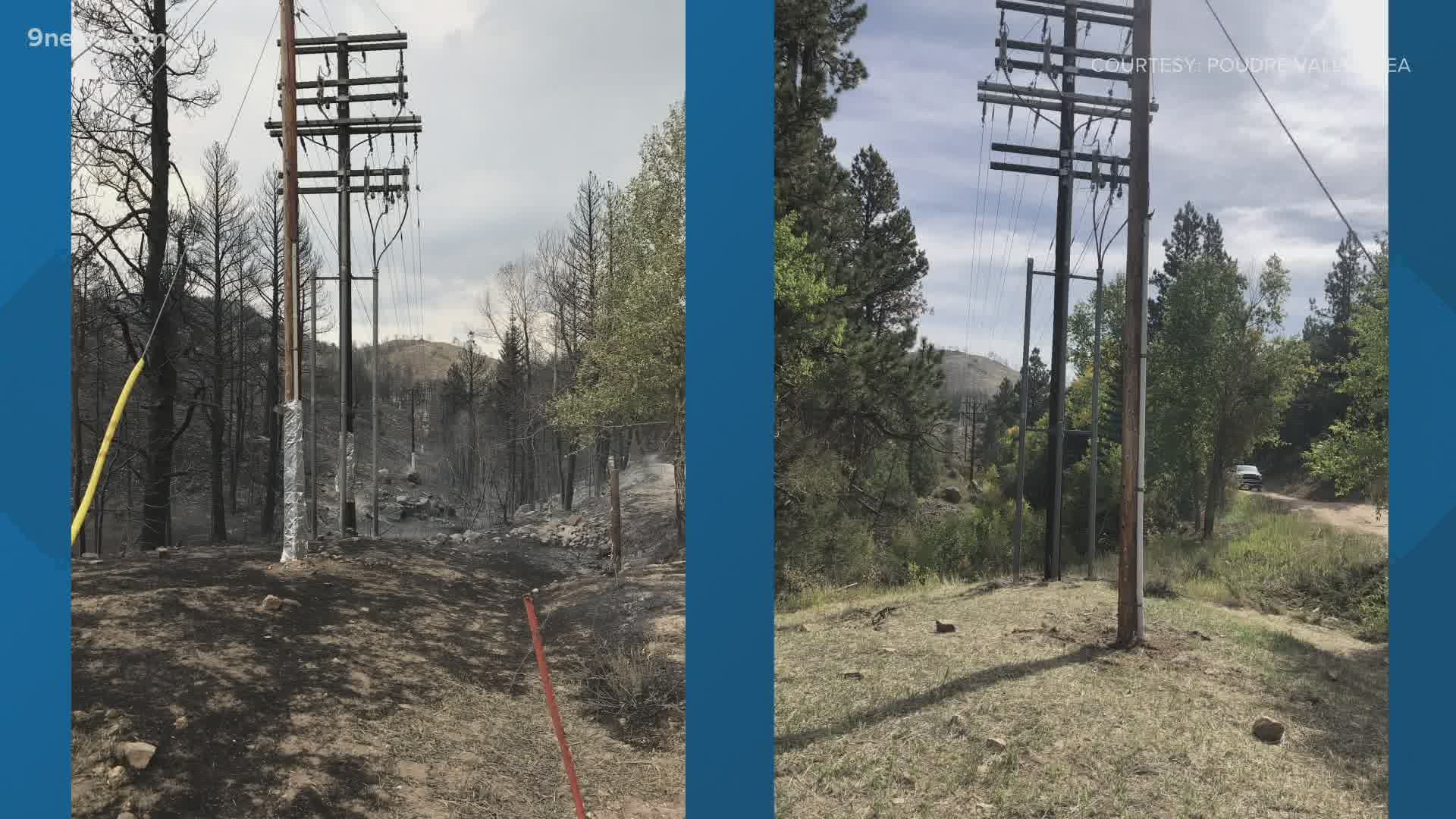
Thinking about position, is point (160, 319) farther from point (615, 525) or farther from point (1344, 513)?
point (1344, 513)

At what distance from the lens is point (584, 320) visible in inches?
220

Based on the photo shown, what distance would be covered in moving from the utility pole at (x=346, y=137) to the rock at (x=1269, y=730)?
630 centimetres

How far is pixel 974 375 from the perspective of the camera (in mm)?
40844

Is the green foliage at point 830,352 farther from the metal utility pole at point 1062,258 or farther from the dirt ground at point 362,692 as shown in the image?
the dirt ground at point 362,692

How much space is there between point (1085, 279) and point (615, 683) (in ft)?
27.2

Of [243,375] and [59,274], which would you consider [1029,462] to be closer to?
[243,375]

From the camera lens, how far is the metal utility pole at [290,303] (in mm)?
5566

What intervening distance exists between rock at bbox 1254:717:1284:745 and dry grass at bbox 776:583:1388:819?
0.07m

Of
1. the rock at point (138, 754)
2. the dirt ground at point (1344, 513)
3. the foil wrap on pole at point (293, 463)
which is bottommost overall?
the dirt ground at point (1344, 513)

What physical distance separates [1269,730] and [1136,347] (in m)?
2.93

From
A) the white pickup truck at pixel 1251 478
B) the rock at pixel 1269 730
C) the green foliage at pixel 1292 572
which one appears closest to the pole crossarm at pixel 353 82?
the rock at pixel 1269 730

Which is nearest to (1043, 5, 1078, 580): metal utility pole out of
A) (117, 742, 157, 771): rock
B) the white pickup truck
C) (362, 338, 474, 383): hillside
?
(362, 338, 474, 383): hillside

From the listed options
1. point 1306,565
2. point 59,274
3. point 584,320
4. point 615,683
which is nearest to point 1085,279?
point 1306,565

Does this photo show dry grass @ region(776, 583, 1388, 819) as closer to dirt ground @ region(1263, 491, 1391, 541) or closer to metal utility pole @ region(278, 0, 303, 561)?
metal utility pole @ region(278, 0, 303, 561)
